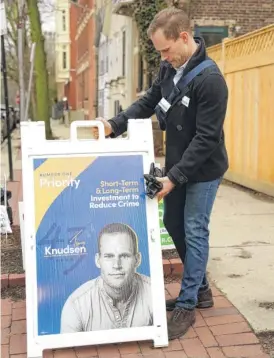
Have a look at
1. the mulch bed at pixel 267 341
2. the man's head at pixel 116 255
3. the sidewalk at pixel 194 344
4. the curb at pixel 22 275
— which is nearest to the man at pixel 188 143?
the sidewalk at pixel 194 344

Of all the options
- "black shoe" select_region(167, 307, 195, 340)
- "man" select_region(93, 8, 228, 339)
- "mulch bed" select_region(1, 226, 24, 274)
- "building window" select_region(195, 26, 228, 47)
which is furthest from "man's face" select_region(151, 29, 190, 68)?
"building window" select_region(195, 26, 228, 47)

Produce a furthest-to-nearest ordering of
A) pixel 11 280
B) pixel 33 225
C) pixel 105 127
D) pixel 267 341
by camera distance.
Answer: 1. pixel 11 280
2. pixel 105 127
3. pixel 267 341
4. pixel 33 225

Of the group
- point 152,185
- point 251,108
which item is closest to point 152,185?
point 152,185

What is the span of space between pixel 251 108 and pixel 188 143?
5.51m

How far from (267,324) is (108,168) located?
1519 mm

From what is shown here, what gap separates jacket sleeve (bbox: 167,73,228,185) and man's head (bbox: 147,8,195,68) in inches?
9.4

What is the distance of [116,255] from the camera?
135 inches

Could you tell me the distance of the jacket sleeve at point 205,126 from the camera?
11.2 feet

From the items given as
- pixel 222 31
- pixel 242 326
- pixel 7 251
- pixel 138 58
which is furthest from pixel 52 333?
pixel 138 58

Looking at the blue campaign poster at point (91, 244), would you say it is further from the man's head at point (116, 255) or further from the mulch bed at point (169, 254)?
the mulch bed at point (169, 254)

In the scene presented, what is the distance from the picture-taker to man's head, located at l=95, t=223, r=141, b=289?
3.42 m

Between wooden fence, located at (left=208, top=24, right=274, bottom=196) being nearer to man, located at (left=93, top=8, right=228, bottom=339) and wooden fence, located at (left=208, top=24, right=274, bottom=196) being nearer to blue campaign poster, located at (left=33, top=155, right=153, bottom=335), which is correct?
man, located at (left=93, top=8, right=228, bottom=339)

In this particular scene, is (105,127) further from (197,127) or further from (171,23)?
(171,23)

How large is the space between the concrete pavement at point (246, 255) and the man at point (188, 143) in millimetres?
481
